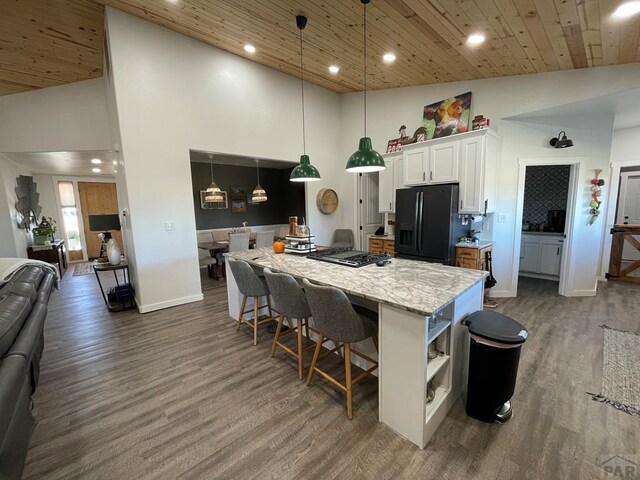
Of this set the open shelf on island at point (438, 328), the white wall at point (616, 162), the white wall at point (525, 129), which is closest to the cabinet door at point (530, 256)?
the white wall at point (525, 129)

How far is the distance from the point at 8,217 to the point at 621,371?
8687mm

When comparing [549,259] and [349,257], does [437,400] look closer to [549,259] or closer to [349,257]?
[349,257]

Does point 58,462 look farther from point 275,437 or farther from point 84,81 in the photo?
point 84,81

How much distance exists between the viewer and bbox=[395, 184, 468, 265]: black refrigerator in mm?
3844

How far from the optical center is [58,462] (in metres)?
1.63

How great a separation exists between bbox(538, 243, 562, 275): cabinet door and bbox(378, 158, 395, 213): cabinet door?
9.74ft

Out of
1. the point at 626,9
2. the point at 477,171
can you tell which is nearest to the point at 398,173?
the point at 477,171

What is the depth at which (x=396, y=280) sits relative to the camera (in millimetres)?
2033

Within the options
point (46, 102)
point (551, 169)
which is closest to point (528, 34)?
point (551, 169)

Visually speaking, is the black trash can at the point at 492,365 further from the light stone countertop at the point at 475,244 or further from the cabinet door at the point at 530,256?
the cabinet door at the point at 530,256

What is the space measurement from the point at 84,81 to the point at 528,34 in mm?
6674

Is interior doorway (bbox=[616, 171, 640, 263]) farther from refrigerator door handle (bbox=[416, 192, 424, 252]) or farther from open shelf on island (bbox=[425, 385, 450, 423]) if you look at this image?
open shelf on island (bbox=[425, 385, 450, 423])

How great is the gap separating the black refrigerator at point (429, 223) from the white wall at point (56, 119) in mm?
5407

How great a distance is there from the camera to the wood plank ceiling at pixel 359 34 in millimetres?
2578
